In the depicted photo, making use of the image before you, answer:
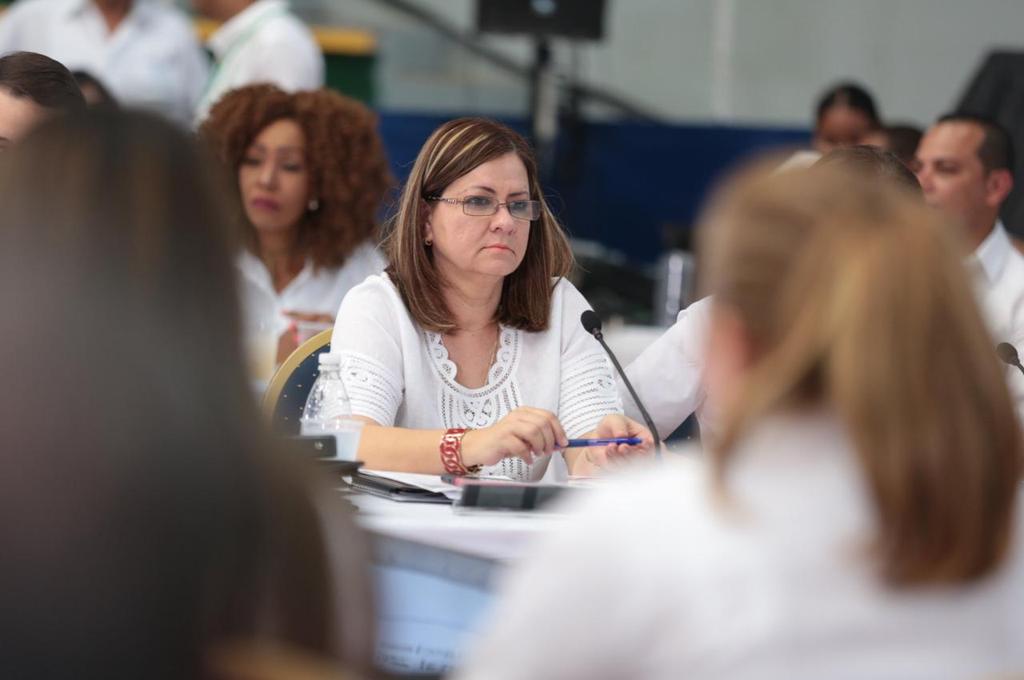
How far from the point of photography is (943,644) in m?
1.23

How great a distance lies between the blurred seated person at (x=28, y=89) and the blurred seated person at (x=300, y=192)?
5.08 feet

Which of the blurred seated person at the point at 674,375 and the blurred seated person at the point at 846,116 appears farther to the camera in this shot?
the blurred seated person at the point at 846,116

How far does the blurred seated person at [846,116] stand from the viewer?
6.94m

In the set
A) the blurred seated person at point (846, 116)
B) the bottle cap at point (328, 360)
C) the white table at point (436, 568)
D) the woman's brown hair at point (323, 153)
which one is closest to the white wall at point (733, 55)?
the blurred seated person at point (846, 116)

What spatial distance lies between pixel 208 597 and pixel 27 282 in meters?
0.28

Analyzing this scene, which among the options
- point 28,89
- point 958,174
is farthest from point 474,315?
point 958,174

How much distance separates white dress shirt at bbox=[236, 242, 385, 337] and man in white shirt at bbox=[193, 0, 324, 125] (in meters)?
1.00

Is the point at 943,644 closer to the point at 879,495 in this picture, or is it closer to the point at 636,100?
the point at 879,495

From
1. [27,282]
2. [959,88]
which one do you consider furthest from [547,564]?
[959,88]

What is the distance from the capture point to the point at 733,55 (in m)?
9.88

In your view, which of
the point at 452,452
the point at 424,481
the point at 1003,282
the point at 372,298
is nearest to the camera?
the point at 424,481

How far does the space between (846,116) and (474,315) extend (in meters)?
4.05

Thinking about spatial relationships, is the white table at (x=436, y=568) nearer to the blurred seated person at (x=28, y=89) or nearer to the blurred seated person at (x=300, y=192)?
the blurred seated person at (x=28, y=89)

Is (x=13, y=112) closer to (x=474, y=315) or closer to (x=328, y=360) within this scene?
(x=328, y=360)
